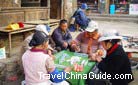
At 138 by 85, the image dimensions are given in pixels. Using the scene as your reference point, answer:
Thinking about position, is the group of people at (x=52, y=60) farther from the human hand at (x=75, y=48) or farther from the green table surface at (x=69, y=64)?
the human hand at (x=75, y=48)

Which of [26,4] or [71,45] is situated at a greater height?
[26,4]

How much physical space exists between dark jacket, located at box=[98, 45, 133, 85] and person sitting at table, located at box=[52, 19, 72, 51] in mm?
2406

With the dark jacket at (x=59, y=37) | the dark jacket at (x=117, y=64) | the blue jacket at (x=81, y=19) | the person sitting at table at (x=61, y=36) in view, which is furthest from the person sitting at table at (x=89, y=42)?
the blue jacket at (x=81, y=19)

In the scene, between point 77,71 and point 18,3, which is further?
point 18,3

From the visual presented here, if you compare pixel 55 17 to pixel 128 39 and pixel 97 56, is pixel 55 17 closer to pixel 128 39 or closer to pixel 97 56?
pixel 128 39

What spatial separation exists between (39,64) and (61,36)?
3050mm

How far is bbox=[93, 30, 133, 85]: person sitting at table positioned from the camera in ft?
14.1

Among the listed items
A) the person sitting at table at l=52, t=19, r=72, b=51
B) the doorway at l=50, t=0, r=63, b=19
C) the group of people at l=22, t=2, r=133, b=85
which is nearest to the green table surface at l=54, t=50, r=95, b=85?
the group of people at l=22, t=2, r=133, b=85

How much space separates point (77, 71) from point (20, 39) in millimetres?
5147

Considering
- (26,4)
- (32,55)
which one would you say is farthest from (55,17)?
(32,55)

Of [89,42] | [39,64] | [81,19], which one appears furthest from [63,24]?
[81,19]

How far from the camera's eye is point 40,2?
12164 mm

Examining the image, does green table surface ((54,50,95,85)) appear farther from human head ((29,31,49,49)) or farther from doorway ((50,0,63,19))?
doorway ((50,0,63,19))

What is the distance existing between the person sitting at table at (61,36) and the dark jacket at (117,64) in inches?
94.7
